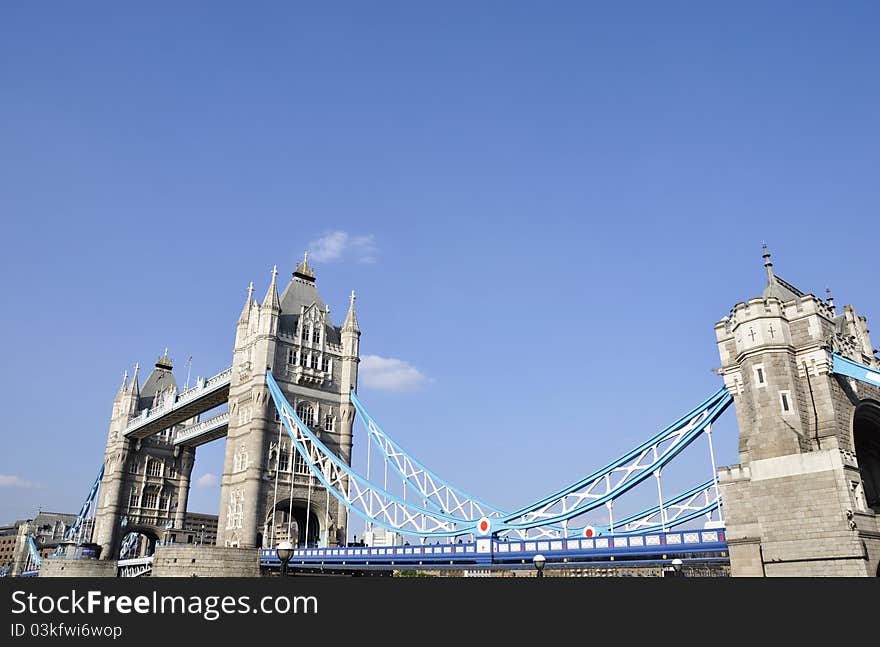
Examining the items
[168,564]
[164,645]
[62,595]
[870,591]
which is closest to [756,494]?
[870,591]

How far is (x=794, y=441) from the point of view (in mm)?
25469

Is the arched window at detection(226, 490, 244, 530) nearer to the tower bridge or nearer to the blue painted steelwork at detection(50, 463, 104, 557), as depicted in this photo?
the tower bridge

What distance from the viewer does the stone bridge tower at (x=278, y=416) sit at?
1925 inches

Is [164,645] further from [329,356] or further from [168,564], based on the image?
[329,356]

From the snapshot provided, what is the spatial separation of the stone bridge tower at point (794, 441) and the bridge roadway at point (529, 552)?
1919 mm

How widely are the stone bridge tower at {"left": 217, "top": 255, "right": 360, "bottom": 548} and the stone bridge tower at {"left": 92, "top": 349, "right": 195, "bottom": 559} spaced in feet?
75.0

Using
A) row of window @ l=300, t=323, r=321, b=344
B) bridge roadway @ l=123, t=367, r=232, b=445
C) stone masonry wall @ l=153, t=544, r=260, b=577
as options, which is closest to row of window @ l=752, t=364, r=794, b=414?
stone masonry wall @ l=153, t=544, r=260, b=577

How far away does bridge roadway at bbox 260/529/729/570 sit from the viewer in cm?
2733

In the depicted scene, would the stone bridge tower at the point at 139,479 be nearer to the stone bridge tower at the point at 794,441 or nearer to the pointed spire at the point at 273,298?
the pointed spire at the point at 273,298

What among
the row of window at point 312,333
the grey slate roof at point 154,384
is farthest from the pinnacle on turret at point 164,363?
the row of window at point 312,333

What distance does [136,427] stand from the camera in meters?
70.6

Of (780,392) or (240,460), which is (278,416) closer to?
(240,460)

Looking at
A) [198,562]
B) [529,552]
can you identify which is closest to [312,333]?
[198,562]

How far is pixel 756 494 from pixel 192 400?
49.1 m
